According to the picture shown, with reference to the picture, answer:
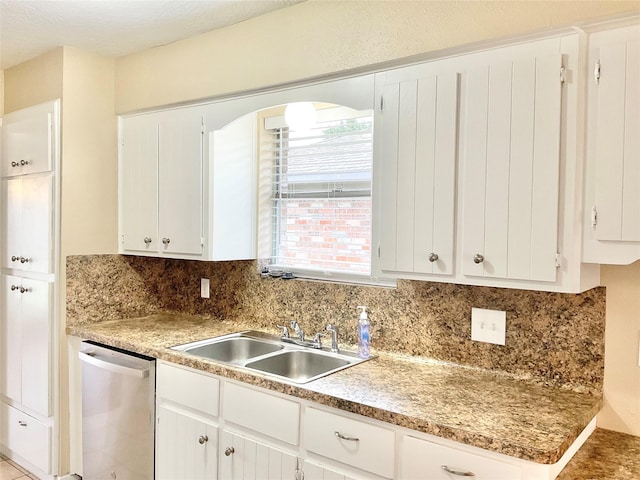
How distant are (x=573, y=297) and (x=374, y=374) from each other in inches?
31.5

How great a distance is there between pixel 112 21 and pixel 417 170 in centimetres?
171

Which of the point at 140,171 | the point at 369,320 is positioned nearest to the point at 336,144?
the point at 369,320

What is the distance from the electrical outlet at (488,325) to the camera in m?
2.03

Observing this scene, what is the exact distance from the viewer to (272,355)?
7.91ft

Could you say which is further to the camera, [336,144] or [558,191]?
[336,144]

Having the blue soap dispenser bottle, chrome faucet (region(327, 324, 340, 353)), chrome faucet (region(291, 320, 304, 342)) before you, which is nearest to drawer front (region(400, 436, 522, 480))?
the blue soap dispenser bottle

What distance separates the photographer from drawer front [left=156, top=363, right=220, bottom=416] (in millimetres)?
2182

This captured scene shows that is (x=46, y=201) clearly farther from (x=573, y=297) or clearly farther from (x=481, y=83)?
(x=573, y=297)

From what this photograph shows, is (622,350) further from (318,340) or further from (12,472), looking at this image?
(12,472)

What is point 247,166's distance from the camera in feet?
9.39

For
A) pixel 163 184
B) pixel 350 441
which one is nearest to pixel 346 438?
pixel 350 441

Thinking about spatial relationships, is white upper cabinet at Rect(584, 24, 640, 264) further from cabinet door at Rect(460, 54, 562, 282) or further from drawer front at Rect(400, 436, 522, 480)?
drawer front at Rect(400, 436, 522, 480)

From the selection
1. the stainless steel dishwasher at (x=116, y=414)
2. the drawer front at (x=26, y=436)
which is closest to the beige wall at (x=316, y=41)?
the stainless steel dishwasher at (x=116, y=414)

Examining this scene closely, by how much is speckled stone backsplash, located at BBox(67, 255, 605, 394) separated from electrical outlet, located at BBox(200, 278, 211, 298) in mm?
35
